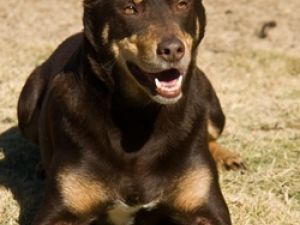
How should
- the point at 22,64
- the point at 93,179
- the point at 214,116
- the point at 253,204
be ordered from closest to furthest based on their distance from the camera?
the point at 93,179, the point at 253,204, the point at 214,116, the point at 22,64

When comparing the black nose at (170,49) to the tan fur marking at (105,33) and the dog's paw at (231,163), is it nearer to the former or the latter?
the tan fur marking at (105,33)

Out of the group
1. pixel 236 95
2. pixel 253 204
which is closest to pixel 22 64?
pixel 236 95

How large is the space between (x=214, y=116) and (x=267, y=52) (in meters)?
3.16

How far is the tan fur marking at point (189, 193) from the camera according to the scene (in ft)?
13.2

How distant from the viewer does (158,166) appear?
4047 millimetres

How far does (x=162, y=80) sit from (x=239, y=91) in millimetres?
3458

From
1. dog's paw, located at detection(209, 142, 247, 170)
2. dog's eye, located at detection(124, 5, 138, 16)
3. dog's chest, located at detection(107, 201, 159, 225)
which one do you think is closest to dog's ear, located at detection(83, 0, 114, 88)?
dog's eye, located at detection(124, 5, 138, 16)

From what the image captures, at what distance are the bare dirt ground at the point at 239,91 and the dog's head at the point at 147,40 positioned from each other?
49.0 inches

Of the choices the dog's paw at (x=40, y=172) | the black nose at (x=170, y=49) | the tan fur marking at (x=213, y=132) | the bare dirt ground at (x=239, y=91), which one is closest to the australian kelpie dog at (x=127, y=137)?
the black nose at (x=170, y=49)

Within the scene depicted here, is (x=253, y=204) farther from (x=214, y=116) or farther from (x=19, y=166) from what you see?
(x=19, y=166)

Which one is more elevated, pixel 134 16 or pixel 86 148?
pixel 134 16

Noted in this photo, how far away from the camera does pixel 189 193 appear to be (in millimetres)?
4023

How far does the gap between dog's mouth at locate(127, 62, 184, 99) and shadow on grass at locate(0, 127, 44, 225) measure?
4.46 ft

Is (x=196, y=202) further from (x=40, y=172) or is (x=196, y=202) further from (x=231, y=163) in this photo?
(x=40, y=172)
